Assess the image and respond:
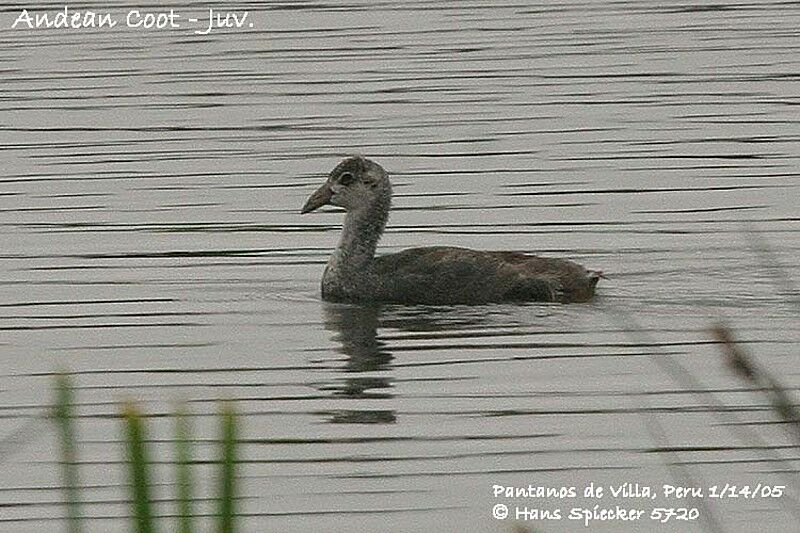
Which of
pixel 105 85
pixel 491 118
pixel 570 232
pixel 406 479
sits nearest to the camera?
pixel 406 479

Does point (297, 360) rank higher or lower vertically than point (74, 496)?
lower

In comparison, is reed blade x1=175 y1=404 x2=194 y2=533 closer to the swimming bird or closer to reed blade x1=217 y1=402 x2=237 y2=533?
reed blade x1=217 y1=402 x2=237 y2=533

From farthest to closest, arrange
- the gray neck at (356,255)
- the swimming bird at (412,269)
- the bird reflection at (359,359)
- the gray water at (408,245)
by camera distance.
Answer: the gray neck at (356,255) < the swimming bird at (412,269) < the bird reflection at (359,359) < the gray water at (408,245)

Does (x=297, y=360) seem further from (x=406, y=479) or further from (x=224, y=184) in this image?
(x=224, y=184)

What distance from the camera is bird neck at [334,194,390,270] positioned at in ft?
49.0

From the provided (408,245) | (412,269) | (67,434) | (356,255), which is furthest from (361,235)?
(67,434)

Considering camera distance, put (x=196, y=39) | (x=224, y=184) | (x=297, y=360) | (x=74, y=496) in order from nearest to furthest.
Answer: (x=74, y=496) < (x=297, y=360) < (x=224, y=184) < (x=196, y=39)

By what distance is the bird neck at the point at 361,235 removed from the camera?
588 inches

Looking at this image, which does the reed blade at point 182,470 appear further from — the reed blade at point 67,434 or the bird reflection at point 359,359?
the bird reflection at point 359,359

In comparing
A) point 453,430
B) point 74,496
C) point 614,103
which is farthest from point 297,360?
point 614,103

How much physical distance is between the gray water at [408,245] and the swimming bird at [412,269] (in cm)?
15

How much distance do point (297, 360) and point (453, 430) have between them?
2243 mm

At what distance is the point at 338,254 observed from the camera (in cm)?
→ 1498

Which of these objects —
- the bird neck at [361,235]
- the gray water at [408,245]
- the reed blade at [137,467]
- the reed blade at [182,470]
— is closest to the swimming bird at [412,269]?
the bird neck at [361,235]
